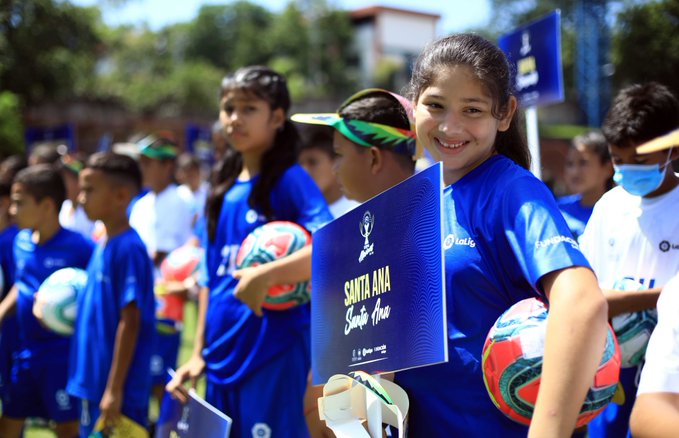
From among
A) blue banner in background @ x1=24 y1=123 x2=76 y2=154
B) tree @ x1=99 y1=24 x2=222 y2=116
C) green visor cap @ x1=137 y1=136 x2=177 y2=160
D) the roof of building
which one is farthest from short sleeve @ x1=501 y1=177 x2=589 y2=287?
the roof of building

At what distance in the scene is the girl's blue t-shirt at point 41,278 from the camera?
5102 mm

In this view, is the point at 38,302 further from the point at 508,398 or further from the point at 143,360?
the point at 508,398

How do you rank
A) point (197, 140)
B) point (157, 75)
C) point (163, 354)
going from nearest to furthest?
point (163, 354), point (197, 140), point (157, 75)

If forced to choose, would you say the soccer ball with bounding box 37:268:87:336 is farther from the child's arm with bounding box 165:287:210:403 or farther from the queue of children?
the child's arm with bounding box 165:287:210:403

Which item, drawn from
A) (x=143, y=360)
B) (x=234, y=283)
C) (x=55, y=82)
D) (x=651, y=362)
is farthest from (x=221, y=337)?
(x=55, y=82)

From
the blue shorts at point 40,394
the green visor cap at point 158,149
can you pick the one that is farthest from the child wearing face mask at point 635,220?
the green visor cap at point 158,149

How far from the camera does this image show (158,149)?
7.43 m

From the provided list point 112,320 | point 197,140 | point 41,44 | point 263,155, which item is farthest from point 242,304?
point 41,44

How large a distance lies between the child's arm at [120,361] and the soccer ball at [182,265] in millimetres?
1707

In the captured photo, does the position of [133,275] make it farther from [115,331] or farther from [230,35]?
[230,35]

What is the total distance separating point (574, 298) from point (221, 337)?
2.29 m

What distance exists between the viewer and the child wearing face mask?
306cm

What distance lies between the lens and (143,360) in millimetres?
4496

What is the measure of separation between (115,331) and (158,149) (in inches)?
128
